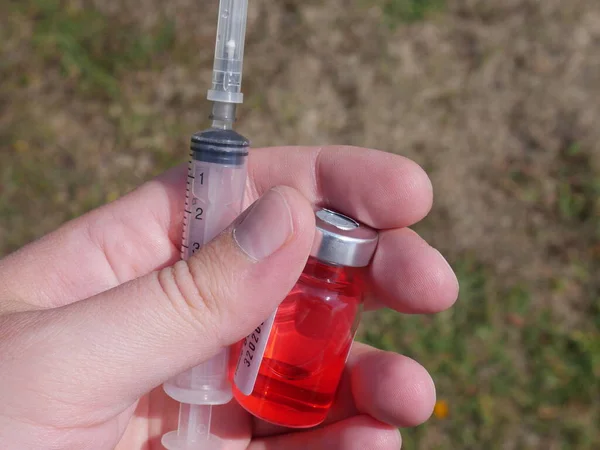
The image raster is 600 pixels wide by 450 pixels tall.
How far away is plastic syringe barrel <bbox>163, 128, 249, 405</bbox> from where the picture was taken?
1673 mm

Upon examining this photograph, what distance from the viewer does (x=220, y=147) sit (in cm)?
165

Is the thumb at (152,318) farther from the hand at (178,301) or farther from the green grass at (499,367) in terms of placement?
the green grass at (499,367)

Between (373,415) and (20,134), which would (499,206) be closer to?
(373,415)

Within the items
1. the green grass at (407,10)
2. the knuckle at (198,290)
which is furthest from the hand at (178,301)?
the green grass at (407,10)

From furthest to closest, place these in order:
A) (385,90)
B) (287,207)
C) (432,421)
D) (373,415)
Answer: (385,90) → (432,421) → (373,415) → (287,207)

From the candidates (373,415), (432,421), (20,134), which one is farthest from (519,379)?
(20,134)

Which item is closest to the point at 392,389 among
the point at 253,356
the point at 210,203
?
the point at 253,356

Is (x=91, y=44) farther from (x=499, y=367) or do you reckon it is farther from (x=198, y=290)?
(x=499, y=367)

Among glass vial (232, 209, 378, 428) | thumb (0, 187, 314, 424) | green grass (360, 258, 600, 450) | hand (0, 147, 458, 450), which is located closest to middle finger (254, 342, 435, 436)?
hand (0, 147, 458, 450)

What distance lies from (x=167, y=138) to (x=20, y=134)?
0.76 m

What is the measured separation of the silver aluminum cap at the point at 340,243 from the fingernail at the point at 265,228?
0.26 metres

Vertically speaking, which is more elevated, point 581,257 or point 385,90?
point 385,90

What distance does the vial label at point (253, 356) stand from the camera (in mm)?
1709

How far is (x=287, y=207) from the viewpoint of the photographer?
1454mm
